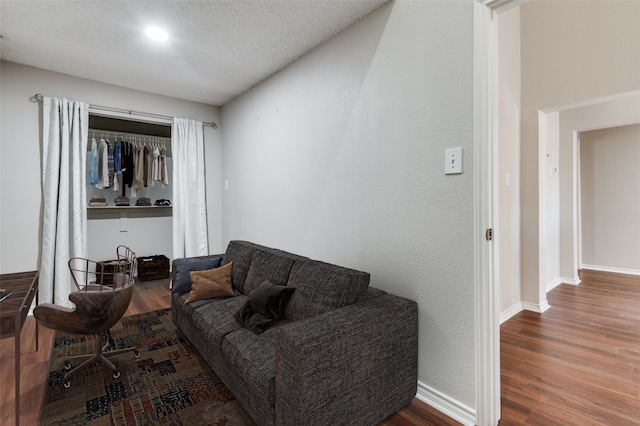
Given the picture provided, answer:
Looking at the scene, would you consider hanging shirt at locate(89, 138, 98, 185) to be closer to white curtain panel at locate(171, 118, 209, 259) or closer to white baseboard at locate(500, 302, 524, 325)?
white curtain panel at locate(171, 118, 209, 259)

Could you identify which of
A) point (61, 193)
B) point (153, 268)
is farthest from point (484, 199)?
point (153, 268)

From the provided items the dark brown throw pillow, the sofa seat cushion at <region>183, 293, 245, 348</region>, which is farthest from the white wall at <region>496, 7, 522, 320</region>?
the sofa seat cushion at <region>183, 293, 245, 348</region>

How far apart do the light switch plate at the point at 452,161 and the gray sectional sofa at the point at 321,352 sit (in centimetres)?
82

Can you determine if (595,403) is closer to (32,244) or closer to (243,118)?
(243,118)

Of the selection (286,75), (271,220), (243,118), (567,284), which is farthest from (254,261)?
(567,284)

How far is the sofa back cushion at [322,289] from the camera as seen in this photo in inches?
73.8

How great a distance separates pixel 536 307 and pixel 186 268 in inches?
145

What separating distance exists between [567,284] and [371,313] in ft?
14.0

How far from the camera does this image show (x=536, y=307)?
3383 millimetres

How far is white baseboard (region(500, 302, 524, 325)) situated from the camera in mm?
3112

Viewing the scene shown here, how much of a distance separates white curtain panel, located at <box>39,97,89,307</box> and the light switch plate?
12.9 ft

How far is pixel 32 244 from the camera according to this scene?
3.37 m

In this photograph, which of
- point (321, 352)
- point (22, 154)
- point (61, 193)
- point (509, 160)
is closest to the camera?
point (321, 352)

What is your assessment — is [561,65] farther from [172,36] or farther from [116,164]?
[116,164]
